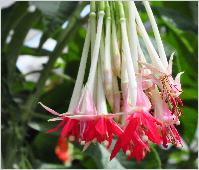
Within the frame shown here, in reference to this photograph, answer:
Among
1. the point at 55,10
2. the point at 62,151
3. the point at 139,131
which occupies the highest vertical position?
the point at 55,10

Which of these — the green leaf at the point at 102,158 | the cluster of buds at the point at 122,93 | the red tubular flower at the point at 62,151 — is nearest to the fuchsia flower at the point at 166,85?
the cluster of buds at the point at 122,93

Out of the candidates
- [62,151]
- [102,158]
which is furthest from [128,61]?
[62,151]

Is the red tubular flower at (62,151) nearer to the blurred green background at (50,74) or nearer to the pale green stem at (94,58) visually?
the blurred green background at (50,74)

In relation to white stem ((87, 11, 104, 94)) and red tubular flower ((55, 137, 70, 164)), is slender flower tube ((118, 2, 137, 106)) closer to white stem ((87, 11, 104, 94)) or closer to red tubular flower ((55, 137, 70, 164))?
white stem ((87, 11, 104, 94))

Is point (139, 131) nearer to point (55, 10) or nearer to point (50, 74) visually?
point (55, 10)

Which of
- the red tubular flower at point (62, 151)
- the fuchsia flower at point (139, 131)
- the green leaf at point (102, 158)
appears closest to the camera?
the fuchsia flower at point (139, 131)
